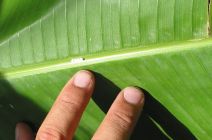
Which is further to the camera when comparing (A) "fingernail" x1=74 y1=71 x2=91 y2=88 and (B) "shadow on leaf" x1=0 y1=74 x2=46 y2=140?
(B) "shadow on leaf" x1=0 y1=74 x2=46 y2=140

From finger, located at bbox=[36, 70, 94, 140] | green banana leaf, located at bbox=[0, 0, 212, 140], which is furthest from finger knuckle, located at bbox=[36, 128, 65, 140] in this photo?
green banana leaf, located at bbox=[0, 0, 212, 140]

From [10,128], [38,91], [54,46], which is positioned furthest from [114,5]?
[10,128]

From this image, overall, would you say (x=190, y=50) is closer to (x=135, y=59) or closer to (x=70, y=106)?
(x=135, y=59)

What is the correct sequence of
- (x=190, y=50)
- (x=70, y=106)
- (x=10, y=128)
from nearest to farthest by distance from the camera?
(x=190, y=50) → (x=70, y=106) → (x=10, y=128)

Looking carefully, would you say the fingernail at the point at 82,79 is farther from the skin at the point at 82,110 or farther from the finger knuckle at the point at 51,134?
the finger knuckle at the point at 51,134

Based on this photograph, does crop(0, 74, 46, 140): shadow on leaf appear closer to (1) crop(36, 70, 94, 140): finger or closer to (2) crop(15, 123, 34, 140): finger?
(2) crop(15, 123, 34, 140): finger

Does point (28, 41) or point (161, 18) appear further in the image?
point (28, 41)

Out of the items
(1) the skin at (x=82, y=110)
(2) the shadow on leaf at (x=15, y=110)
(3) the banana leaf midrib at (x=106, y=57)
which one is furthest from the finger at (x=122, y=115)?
(2) the shadow on leaf at (x=15, y=110)
